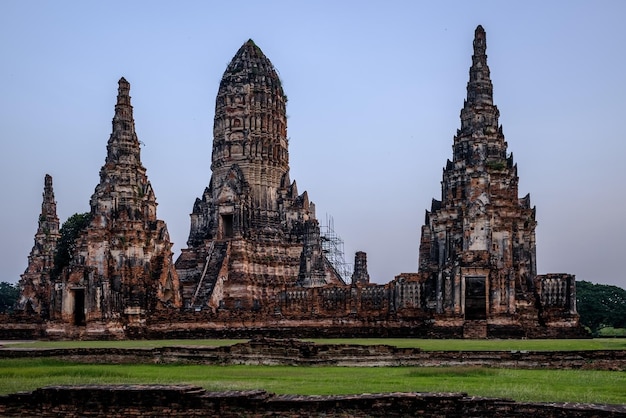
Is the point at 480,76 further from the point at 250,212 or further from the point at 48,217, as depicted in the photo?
the point at 48,217

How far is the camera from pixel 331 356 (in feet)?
76.6

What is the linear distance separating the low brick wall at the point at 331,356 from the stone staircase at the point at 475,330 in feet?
36.8

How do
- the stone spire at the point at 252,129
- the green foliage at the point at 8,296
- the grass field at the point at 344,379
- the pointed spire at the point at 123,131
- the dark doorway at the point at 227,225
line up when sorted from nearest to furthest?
the grass field at the point at 344,379 → the pointed spire at the point at 123,131 → the dark doorway at the point at 227,225 → the stone spire at the point at 252,129 → the green foliage at the point at 8,296

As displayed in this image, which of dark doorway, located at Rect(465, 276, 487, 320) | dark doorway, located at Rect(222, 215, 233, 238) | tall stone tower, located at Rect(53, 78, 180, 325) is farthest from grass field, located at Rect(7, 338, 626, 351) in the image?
dark doorway, located at Rect(222, 215, 233, 238)

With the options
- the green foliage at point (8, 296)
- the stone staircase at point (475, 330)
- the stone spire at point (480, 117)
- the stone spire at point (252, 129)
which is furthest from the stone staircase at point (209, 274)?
the green foliage at point (8, 296)

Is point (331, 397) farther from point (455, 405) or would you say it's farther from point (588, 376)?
point (588, 376)

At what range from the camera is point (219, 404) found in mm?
13969

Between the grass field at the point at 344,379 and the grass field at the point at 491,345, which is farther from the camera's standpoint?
the grass field at the point at 491,345

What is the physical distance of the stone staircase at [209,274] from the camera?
47.0 m

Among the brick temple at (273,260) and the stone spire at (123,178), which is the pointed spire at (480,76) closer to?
the brick temple at (273,260)

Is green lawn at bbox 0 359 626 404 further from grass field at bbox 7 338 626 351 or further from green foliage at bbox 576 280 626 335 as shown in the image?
green foliage at bbox 576 280 626 335

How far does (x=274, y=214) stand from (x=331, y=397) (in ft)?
134

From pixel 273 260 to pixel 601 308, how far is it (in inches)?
1098

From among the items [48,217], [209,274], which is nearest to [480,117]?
[209,274]
